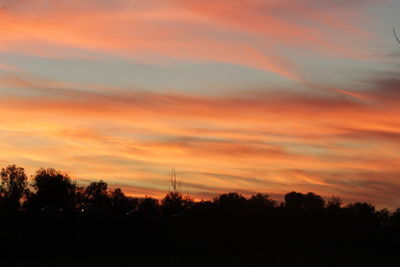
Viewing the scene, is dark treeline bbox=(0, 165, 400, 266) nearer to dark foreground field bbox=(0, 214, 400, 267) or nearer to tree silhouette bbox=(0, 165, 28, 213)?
dark foreground field bbox=(0, 214, 400, 267)

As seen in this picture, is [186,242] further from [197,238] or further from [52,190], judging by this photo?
[52,190]

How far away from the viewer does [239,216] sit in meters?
52.5

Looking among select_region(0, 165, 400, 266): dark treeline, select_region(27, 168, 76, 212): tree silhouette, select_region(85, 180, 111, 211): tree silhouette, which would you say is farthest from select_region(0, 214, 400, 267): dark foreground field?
select_region(85, 180, 111, 211): tree silhouette

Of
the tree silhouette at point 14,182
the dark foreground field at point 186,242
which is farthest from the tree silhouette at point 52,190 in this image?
the dark foreground field at point 186,242

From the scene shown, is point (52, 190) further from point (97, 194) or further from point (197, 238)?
point (197, 238)

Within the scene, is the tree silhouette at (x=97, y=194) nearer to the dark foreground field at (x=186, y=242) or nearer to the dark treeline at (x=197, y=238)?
the dark treeline at (x=197, y=238)

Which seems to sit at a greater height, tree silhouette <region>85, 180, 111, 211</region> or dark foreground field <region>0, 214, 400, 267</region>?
tree silhouette <region>85, 180, 111, 211</region>

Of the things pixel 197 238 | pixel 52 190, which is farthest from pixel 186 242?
pixel 52 190

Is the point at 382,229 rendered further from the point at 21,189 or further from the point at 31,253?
the point at 21,189

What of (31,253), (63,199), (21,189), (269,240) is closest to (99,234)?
(31,253)

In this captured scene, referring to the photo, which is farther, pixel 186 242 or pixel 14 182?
pixel 14 182

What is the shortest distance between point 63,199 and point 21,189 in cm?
1290

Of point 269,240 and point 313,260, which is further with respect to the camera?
point 269,240

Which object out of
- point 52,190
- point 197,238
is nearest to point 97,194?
point 52,190
